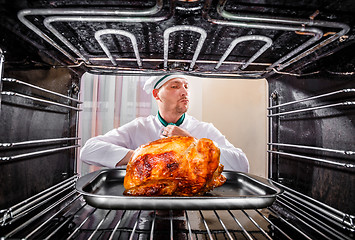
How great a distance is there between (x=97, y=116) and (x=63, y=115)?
2.47 meters

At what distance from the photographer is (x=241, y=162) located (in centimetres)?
182

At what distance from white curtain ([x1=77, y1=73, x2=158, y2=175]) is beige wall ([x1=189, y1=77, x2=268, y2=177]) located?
0.77 metres

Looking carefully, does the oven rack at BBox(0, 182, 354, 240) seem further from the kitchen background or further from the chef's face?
the kitchen background

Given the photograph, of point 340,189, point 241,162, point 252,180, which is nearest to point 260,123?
point 241,162

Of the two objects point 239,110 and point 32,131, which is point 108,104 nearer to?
point 239,110

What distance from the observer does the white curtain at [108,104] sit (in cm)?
338

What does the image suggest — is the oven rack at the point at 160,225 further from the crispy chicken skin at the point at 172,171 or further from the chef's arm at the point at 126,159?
the chef's arm at the point at 126,159

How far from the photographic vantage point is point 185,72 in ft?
3.36

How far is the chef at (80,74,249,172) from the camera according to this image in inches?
66.9

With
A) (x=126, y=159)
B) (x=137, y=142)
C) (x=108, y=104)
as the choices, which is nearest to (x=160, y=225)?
(x=126, y=159)

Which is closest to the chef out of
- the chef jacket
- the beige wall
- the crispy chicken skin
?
the chef jacket

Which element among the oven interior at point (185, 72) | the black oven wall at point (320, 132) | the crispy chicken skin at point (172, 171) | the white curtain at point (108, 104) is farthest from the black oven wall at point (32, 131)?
the white curtain at point (108, 104)

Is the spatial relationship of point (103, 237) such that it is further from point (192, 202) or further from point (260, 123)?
point (260, 123)

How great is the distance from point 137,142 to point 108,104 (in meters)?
1.43
